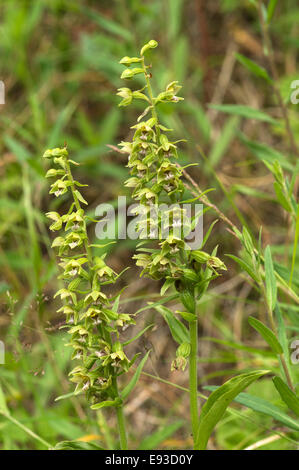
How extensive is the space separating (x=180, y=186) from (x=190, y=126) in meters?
3.29

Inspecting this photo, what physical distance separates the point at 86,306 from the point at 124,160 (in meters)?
3.22

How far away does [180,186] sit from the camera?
210 cm

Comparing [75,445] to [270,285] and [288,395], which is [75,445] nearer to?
[288,395]

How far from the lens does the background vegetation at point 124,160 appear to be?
3262mm

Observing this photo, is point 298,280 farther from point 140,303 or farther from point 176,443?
point 140,303

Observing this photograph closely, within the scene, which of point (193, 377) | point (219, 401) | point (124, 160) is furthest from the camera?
point (124, 160)

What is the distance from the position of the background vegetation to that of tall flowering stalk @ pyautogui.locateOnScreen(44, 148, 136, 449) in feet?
2.07

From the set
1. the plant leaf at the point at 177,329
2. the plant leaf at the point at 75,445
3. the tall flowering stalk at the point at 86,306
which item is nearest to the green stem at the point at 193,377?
the plant leaf at the point at 177,329

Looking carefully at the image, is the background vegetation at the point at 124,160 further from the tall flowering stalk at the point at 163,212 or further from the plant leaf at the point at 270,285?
the tall flowering stalk at the point at 163,212

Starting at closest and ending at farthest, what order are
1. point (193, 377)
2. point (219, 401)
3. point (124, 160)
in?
1. point (219, 401)
2. point (193, 377)
3. point (124, 160)

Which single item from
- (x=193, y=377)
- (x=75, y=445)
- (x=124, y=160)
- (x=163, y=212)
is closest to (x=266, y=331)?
(x=193, y=377)

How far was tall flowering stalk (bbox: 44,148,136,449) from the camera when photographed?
6.91ft

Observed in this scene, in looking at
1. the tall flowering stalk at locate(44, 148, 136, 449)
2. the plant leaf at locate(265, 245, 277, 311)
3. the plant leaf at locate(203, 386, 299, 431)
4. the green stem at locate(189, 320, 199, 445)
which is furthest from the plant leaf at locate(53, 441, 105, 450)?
the plant leaf at locate(265, 245, 277, 311)

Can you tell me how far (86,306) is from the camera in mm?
2141
